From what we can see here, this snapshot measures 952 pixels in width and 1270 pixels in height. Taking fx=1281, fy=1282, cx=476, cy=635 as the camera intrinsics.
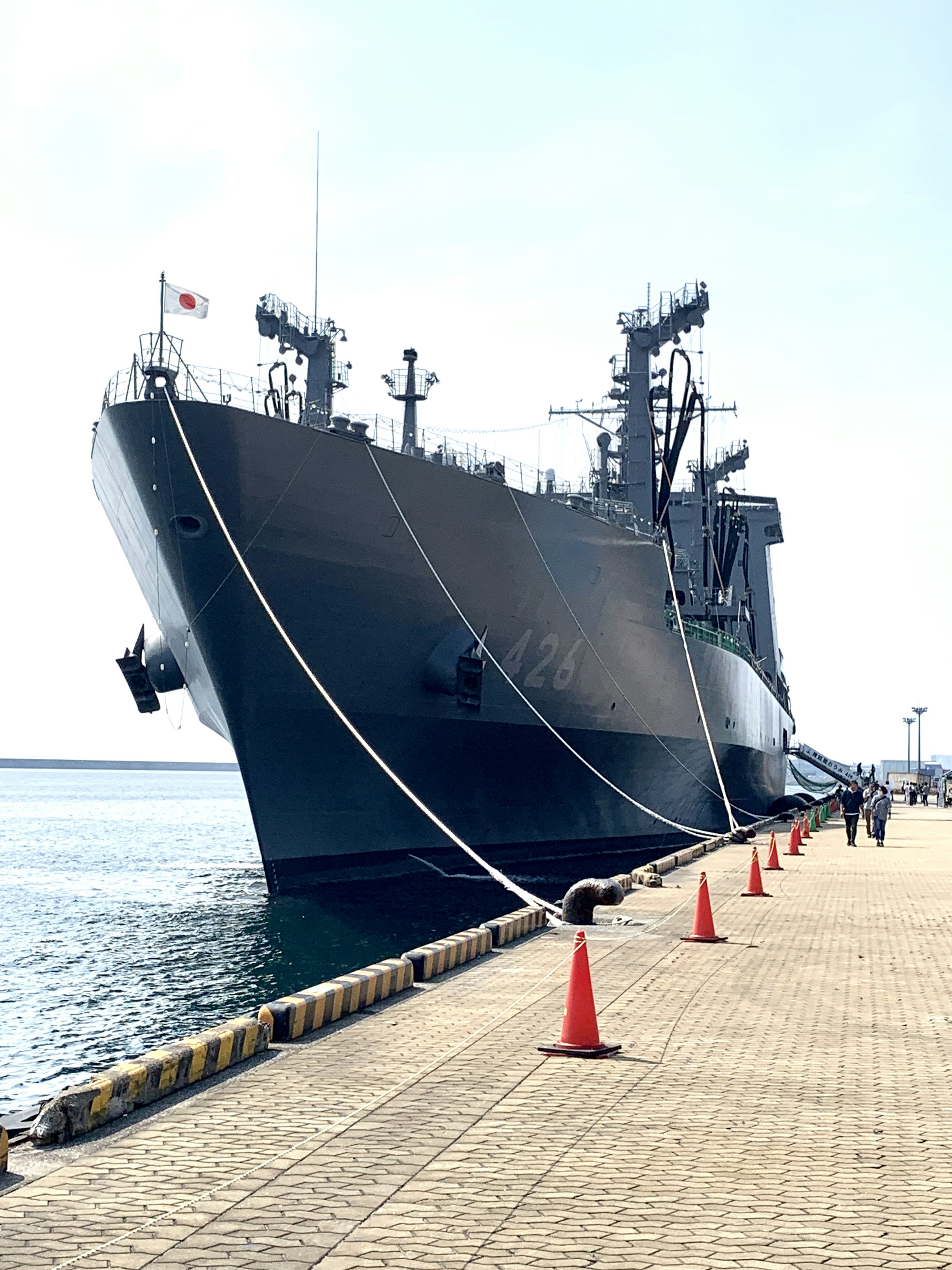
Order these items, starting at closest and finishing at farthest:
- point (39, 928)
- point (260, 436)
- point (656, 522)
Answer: point (260, 436) → point (39, 928) → point (656, 522)

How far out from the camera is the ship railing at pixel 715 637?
2773 cm

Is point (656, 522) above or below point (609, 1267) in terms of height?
above

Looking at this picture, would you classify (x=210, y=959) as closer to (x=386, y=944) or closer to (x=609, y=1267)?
(x=386, y=944)

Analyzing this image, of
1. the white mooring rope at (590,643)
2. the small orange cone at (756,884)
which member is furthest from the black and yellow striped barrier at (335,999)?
the white mooring rope at (590,643)

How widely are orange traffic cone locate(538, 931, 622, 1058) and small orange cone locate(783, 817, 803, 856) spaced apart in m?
17.6

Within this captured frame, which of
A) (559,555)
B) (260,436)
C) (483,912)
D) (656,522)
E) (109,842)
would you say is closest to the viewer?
(260,436)

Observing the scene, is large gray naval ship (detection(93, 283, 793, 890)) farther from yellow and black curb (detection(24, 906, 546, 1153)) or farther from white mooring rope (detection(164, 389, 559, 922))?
yellow and black curb (detection(24, 906, 546, 1153))

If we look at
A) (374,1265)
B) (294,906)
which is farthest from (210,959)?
(374,1265)

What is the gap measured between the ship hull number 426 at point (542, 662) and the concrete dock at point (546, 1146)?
11.5 meters

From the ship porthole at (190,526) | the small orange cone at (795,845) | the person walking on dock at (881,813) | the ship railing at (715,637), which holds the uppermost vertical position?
the ship porthole at (190,526)

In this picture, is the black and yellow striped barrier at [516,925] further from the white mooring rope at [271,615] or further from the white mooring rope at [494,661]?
the white mooring rope at [494,661]

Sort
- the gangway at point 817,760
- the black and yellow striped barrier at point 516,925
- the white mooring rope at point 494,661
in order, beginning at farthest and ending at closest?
the gangway at point 817,760, the white mooring rope at point 494,661, the black and yellow striped barrier at point 516,925

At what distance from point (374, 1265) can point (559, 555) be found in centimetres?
1882

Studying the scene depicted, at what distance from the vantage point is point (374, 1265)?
13.3ft
